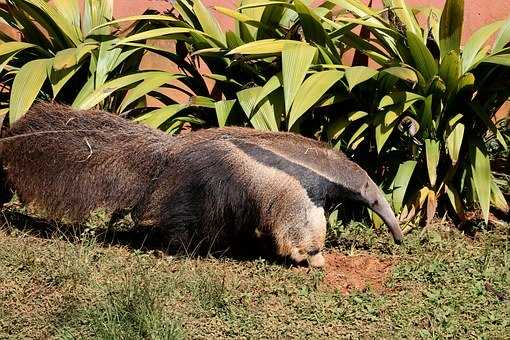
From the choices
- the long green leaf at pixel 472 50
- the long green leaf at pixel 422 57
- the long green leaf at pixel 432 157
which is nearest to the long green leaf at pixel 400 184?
the long green leaf at pixel 432 157

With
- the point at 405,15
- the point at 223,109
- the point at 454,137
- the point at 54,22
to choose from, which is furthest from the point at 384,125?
the point at 54,22

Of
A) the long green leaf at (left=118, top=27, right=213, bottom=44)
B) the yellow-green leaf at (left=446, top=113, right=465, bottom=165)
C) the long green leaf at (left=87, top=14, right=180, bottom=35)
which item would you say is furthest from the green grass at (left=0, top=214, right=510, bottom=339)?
the long green leaf at (left=87, top=14, right=180, bottom=35)

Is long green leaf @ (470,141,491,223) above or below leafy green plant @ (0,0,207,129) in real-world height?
below

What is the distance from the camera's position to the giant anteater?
20.9 ft

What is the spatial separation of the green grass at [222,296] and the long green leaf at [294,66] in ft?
4.32

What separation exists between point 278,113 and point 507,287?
225cm

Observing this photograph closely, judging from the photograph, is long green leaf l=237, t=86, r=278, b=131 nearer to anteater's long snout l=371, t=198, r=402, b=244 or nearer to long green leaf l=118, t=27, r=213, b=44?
long green leaf l=118, t=27, r=213, b=44

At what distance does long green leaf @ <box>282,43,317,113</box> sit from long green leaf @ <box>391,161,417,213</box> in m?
1.13

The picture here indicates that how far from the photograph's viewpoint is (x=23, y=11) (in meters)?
7.67

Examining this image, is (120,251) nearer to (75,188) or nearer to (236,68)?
(75,188)

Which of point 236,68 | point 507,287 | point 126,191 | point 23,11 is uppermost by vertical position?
point 23,11

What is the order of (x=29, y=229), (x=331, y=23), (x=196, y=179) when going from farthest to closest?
(x=331, y=23), (x=29, y=229), (x=196, y=179)

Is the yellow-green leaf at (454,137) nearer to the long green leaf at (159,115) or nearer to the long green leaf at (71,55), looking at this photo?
the long green leaf at (159,115)

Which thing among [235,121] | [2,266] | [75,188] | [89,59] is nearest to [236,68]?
[235,121]
